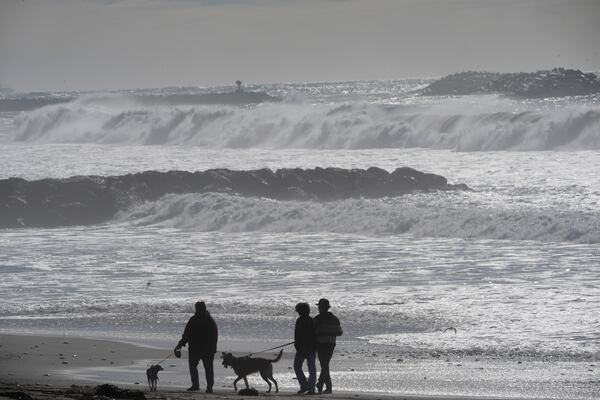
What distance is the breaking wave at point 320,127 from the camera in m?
52.4

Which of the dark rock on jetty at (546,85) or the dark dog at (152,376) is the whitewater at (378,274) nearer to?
the dark dog at (152,376)

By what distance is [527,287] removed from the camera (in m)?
17.4

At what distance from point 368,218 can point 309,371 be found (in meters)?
15.8

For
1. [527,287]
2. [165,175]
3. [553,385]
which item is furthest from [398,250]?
[165,175]

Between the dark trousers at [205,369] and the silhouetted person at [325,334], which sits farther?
the silhouetted person at [325,334]

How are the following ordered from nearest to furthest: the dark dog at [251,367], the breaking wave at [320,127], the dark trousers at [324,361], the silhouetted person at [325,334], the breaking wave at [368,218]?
the dark dog at [251,367], the dark trousers at [324,361], the silhouetted person at [325,334], the breaking wave at [368,218], the breaking wave at [320,127]

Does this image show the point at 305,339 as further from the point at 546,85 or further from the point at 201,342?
the point at 546,85

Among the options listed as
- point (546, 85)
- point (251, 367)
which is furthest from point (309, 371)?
point (546, 85)

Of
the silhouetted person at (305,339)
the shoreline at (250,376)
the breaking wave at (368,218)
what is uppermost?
the breaking wave at (368,218)

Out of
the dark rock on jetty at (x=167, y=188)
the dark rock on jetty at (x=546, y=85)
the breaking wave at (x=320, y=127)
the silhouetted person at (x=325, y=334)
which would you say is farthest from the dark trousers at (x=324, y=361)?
the dark rock on jetty at (x=546, y=85)

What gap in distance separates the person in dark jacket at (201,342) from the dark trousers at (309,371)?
794 millimetres

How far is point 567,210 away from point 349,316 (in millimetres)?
12697

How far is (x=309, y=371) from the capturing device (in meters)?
11.3

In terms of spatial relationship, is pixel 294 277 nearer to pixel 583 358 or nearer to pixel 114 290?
pixel 114 290
